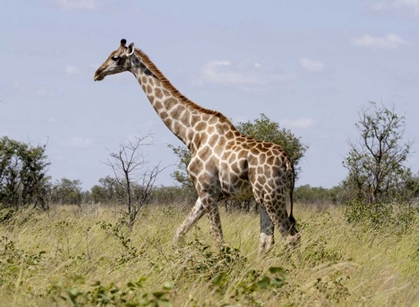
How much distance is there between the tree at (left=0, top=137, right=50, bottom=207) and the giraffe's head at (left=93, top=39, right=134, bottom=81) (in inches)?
449

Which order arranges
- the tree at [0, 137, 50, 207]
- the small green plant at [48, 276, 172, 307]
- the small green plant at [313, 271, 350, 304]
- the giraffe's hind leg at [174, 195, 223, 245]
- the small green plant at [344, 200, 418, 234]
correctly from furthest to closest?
the tree at [0, 137, 50, 207], the small green plant at [344, 200, 418, 234], the giraffe's hind leg at [174, 195, 223, 245], the small green plant at [313, 271, 350, 304], the small green plant at [48, 276, 172, 307]

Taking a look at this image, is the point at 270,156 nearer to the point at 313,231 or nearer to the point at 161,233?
the point at 313,231

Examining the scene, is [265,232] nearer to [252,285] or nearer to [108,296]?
[252,285]

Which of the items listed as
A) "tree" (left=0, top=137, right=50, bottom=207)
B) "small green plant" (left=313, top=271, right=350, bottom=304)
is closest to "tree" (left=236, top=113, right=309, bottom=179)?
"tree" (left=0, top=137, right=50, bottom=207)

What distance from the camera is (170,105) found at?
12.7 metres

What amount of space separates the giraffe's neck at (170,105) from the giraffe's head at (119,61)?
110 millimetres

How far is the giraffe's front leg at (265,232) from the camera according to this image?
36.5ft

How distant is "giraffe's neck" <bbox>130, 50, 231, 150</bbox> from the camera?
12273 mm

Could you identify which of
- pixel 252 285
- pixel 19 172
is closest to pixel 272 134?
pixel 19 172

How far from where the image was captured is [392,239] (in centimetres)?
1347

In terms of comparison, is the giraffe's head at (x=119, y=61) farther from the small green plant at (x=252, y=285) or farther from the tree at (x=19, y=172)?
the tree at (x=19, y=172)

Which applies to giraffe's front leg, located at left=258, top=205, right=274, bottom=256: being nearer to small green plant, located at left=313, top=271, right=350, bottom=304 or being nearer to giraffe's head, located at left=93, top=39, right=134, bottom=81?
small green plant, located at left=313, top=271, right=350, bottom=304

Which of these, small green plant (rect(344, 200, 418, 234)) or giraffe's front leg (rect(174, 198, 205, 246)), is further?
small green plant (rect(344, 200, 418, 234))

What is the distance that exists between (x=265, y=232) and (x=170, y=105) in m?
2.65
